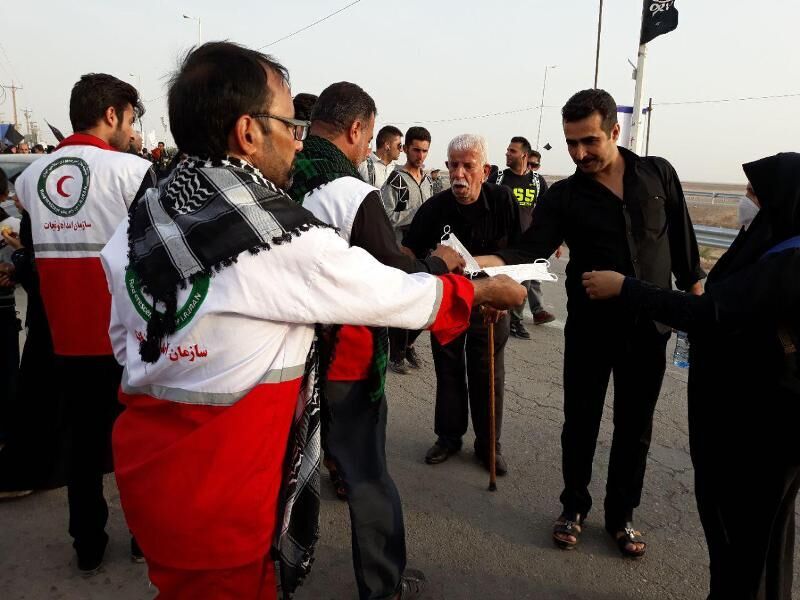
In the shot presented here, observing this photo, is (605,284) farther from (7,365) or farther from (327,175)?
(7,365)

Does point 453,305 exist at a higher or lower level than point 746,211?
lower

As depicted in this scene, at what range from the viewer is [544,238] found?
10.5ft

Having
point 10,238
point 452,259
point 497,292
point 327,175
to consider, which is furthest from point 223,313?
point 10,238

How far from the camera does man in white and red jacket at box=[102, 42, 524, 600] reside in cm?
136

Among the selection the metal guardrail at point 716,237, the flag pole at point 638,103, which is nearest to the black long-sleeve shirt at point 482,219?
the flag pole at point 638,103

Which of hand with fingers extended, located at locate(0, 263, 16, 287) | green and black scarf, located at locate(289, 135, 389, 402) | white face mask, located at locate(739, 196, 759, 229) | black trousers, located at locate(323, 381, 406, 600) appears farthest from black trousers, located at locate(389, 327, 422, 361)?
hand with fingers extended, located at locate(0, 263, 16, 287)

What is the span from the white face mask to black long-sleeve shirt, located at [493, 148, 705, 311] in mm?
234

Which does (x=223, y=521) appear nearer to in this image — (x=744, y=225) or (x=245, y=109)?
(x=245, y=109)

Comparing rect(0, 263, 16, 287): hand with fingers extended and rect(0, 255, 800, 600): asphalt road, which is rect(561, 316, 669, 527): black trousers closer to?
rect(0, 255, 800, 600): asphalt road

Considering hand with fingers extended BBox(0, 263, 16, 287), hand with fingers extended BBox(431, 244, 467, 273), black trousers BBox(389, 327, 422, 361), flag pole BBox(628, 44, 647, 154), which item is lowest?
black trousers BBox(389, 327, 422, 361)

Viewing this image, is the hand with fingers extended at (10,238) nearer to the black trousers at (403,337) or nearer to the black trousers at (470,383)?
the black trousers at (403,337)

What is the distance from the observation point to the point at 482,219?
12.8 ft

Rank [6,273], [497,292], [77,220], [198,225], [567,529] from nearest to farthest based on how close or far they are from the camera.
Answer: [198,225]
[497,292]
[77,220]
[567,529]
[6,273]

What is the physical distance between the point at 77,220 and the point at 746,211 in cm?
304
